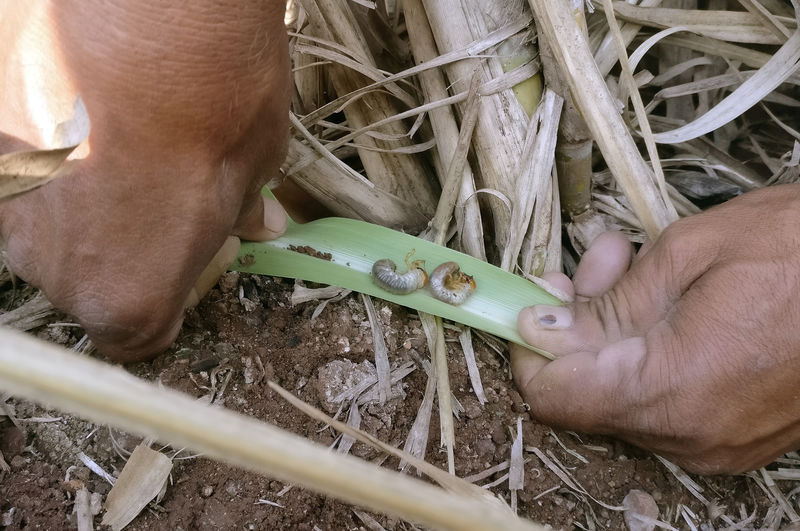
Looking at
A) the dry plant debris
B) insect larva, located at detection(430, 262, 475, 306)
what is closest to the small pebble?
the dry plant debris

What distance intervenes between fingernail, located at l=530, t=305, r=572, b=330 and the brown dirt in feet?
0.58

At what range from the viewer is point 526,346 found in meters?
1.45

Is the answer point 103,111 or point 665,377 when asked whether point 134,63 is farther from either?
point 665,377

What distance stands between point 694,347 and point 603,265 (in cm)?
35

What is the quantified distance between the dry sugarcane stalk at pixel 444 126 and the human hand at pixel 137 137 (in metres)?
0.56

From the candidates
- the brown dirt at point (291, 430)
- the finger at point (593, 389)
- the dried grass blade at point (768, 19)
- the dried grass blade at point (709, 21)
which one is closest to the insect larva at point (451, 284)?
the brown dirt at point (291, 430)

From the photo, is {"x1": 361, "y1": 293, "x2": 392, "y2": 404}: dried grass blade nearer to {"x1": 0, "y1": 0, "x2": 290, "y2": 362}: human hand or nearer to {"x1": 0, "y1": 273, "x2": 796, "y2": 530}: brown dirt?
{"x1": 0, "y1": 273, "x2": 796, "y2": 530}: brown dirt

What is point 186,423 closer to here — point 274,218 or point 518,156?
point 274,218

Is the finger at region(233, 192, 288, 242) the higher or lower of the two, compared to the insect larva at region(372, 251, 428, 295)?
higher

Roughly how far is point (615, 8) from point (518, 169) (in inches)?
19.6

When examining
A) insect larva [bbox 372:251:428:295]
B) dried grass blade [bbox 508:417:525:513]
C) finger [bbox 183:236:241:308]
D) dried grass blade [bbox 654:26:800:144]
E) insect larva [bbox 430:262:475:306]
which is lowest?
dried grass blade [bbox 508:417:525:513]

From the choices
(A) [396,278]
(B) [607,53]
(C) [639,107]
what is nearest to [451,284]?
(A) [396,278]

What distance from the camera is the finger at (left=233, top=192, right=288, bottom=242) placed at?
1.38 m

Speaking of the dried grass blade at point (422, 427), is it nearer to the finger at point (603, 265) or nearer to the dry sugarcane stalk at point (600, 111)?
the finger at point (603, 265)
